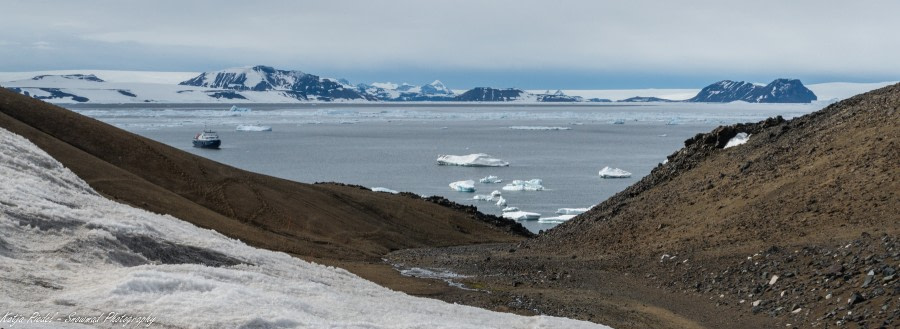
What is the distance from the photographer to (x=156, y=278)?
1018 centimetres

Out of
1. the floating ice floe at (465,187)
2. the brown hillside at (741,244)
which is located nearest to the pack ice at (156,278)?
the brown hillside at (741,244)

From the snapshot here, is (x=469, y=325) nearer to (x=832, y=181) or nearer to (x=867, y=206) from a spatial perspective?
(x=867, y=206)

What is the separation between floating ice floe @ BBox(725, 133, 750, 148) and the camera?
29062mm

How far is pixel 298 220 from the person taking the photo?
88.7 feet

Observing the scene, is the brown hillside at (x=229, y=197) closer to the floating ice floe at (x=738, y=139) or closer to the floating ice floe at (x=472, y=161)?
the floating ice floe at (x=738, y=139)

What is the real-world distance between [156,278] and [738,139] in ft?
74.2

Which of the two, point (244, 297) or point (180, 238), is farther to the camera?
point (180, 238)

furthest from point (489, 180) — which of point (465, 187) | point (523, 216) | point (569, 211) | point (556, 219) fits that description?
point (556, 219)

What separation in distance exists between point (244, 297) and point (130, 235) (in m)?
3.80

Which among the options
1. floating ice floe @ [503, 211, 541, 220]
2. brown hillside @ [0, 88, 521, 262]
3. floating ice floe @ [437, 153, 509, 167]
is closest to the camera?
brown hillside @ [0, 88, 521, 262]

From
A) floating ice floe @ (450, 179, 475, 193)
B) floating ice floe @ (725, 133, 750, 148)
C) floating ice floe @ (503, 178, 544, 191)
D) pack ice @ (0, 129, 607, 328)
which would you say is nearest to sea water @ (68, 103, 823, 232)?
floating ice floe @ (503, 178, 544, 191)

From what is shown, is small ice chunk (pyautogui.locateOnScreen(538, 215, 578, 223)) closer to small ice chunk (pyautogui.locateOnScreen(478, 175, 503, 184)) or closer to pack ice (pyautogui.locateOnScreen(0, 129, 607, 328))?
small ice chunk (pyautogui.locateOnScreen(478, 175, 503, 184))

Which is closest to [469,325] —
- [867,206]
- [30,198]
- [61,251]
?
[61,251]

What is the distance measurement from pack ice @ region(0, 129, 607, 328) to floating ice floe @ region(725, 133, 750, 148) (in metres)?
16.6
